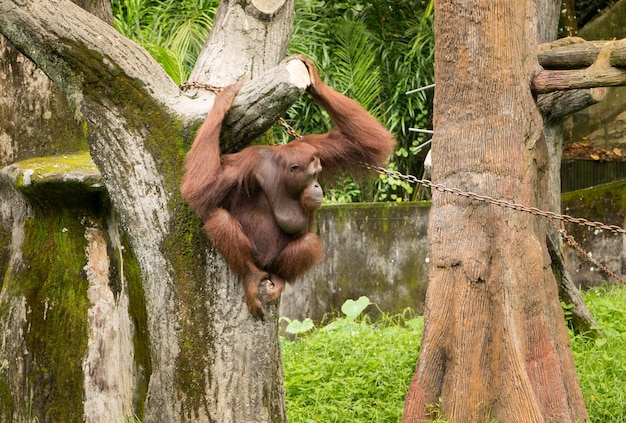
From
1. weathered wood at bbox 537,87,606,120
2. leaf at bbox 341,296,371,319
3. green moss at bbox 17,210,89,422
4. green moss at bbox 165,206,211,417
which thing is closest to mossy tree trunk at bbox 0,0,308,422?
green moss at bbox 165,206,211,417

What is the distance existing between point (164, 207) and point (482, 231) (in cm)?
172

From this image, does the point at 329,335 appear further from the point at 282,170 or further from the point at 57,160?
the point at 282,170

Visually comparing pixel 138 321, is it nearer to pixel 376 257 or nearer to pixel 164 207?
pixel 164 207

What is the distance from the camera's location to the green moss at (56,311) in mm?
4984

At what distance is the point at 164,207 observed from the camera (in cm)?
386

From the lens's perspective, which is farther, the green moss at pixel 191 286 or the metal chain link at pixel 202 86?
the metal chain link at pixel 202 86

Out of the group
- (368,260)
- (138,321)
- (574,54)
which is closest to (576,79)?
(574,54)

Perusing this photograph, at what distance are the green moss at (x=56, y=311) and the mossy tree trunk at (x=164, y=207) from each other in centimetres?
125

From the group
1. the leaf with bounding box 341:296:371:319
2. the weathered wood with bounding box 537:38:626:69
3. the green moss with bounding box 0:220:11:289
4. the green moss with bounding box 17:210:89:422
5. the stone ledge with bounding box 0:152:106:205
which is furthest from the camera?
the leaf with bounding box 341:296:371:319

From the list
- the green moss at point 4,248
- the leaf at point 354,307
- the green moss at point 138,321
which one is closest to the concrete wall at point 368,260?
the leaf at point 354,307

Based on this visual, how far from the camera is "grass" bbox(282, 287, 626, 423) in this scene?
537cm

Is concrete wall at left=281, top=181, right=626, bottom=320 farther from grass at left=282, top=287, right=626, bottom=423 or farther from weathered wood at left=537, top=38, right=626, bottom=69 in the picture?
weathered wood at left=537, top=38, right=626, bottom=69

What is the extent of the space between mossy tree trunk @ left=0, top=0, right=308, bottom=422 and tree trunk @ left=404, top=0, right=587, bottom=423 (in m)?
1.14

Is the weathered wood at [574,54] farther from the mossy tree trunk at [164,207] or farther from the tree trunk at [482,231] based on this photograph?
the mossy tree trunk at [164,207]
